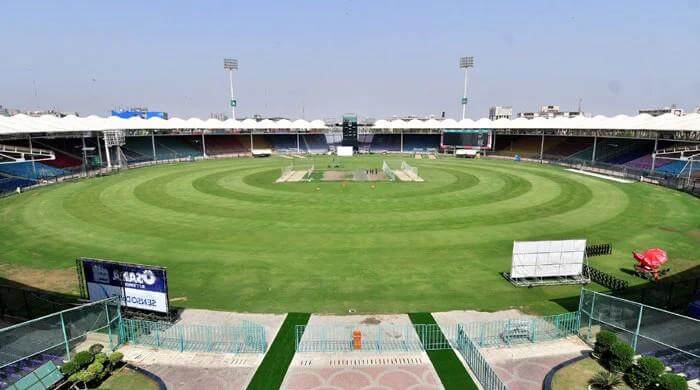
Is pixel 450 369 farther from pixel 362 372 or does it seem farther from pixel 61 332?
pixel 61 332

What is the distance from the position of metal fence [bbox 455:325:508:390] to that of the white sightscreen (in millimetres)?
7578

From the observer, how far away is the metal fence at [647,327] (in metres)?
15.1

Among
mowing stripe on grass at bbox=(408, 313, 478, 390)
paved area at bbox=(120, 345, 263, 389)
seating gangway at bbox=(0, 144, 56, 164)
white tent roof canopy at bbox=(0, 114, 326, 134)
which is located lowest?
paved area at bbox=(120, 345, 263, 389)

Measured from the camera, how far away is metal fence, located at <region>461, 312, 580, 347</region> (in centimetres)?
1792

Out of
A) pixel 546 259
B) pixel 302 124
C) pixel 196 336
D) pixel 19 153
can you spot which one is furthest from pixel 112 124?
pixel 546 259

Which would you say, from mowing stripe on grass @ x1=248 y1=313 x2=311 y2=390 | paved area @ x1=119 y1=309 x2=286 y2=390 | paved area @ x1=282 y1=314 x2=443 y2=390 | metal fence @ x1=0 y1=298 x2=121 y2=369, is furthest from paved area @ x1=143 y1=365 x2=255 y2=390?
metal fence @ x1=0 y1=298 x2=121 y2=369

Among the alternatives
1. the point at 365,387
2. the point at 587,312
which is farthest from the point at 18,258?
the point at 587,312

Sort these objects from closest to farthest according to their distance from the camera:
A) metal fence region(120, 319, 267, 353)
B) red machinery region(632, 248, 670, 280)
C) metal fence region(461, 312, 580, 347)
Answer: metal fence region(120, 319, 267, 353) < metal fence region(461, 312, 580, 347) < red machinery region(632, 248, 670, 280)

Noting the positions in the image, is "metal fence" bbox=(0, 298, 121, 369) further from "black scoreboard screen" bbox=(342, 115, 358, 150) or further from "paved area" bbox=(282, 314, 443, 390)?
"black scoreboard screen" bbox=(342, 115, 358, 150)

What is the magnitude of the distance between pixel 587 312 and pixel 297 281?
15267 millimetres

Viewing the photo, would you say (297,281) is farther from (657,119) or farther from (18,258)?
(657,119)

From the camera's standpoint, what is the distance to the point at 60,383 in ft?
47.7

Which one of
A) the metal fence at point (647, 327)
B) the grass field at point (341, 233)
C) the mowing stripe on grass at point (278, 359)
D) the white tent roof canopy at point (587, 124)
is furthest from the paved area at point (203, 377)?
the white tent roof canopy at point (587, 124)

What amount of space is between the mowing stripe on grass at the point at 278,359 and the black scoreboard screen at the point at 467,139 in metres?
84.1
